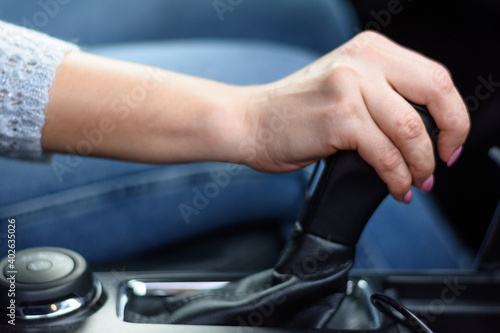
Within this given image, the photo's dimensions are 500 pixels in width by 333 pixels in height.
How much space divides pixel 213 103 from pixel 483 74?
716 millimetres

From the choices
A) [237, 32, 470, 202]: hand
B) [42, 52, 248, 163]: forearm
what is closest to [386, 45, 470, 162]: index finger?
[237, 32, 470, 202]: hand

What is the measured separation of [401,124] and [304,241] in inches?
4.6

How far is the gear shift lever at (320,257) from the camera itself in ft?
1.30

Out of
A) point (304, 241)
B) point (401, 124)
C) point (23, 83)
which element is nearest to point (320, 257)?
point (304, 241)

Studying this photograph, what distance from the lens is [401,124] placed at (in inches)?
15.8

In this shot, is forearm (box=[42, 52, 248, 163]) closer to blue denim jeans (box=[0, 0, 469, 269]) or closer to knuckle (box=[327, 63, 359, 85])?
knuckle (box=[327, 63, 359, 85])

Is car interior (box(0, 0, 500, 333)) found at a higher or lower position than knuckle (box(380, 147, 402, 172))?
lower

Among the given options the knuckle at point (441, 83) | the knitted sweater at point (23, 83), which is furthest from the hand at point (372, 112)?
the knitted sweater at point (23, 83)

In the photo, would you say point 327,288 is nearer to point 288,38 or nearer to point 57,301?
point 57,301

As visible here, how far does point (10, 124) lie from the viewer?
465 millimetres

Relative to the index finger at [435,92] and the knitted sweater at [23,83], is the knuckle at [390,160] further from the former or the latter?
the knitted sweater at [23,83]

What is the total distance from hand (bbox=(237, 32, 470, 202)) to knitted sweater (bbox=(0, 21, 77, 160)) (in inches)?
7.7

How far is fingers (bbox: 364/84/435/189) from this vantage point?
40cm

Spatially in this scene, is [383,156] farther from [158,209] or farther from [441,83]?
[158,209]
